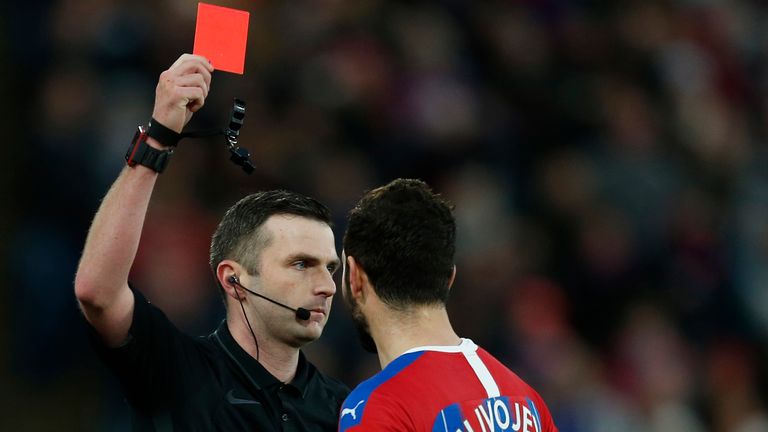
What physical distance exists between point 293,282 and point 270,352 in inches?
10.1

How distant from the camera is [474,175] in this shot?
9.04 metres

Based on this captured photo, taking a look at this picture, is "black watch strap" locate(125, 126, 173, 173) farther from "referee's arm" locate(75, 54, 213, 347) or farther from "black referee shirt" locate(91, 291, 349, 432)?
"black referee shirt" locate(91, 291, 349, 432)

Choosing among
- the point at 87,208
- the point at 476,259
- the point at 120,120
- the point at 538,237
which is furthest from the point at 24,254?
the point at 538,237

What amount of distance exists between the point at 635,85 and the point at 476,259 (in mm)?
3245

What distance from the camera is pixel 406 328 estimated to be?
3.59m

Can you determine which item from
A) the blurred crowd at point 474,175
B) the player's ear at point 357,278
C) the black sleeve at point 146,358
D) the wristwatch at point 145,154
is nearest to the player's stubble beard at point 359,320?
the player's ear at point 357,278

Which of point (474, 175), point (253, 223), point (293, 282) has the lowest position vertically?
point (474, 175)

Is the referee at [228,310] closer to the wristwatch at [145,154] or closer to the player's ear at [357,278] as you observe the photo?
the wristwatch at [145,154]

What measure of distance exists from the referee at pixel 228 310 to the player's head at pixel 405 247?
544 mm

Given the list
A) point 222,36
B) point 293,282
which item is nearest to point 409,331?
point 293,282

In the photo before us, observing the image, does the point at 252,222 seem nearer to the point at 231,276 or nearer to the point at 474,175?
the point at 231,276

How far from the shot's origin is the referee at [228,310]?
3.41 m

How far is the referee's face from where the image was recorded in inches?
161

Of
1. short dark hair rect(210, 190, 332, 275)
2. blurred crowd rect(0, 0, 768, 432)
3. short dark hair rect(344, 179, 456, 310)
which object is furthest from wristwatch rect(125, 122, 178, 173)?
blurred crowd rect(0, 0, 768, 432)
